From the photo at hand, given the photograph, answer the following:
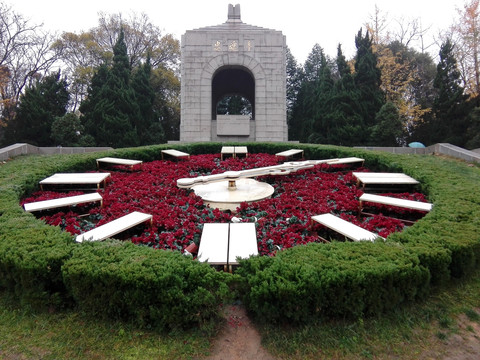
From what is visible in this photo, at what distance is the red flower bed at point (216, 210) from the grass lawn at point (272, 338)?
1447mm

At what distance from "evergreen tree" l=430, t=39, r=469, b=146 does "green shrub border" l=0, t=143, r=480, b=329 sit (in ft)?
53.6

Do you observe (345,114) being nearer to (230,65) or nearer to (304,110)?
(230,65)

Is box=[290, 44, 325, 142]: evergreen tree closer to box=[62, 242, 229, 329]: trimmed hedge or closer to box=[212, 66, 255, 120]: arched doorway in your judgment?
box=[212, 66, 255, 120]: arched doorway

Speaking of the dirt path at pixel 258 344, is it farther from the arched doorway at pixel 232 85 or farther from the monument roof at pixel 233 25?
the arched doorway at pixel 232 85

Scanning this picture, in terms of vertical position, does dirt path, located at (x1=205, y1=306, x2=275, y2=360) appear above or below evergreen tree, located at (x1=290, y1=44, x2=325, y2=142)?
→ below

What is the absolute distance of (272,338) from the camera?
2.30 metres

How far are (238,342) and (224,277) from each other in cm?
49

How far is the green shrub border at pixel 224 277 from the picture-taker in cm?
236

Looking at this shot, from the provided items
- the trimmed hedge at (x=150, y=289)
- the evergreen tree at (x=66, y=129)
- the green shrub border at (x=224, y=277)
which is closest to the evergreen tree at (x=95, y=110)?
the evergreen tree at (x=66, y=129)

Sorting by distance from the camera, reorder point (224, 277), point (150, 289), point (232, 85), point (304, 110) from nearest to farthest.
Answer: point (150, 289) < point (224, 277) < point (232, 85) < point (304, 110)

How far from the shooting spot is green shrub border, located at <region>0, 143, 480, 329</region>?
2363mm

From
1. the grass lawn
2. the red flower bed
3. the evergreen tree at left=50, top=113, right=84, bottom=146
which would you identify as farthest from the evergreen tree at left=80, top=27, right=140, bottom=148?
the grass lawn

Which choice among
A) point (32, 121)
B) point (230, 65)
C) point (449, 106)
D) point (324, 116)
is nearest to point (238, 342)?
point (230, 65)

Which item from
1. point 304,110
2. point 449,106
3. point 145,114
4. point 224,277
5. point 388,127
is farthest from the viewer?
point 304,110
